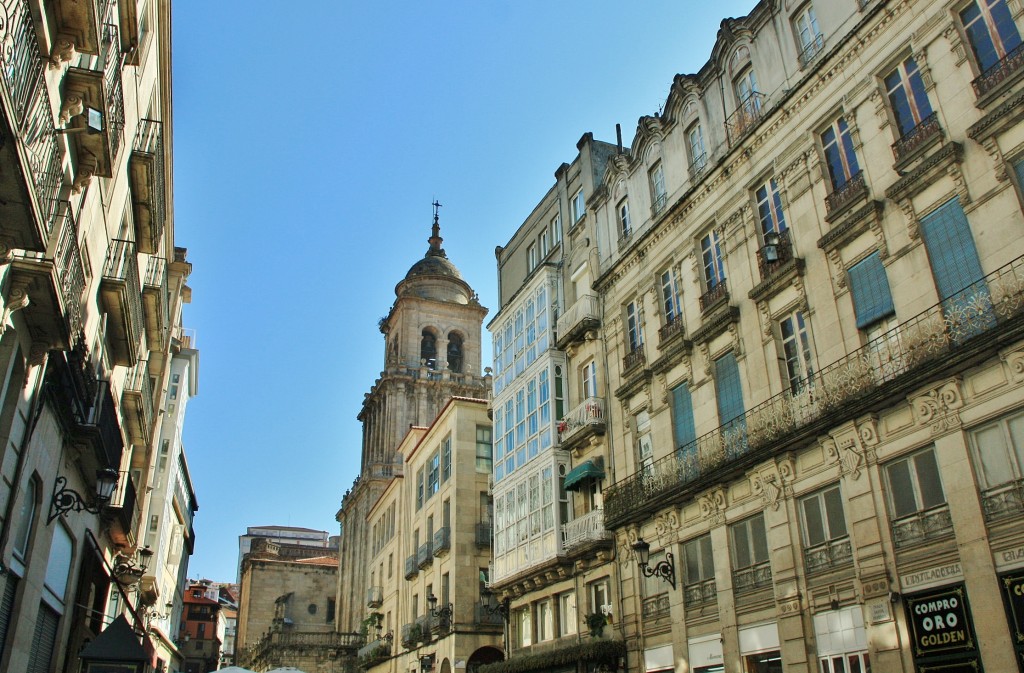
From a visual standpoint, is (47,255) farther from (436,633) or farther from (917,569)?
(436,633)

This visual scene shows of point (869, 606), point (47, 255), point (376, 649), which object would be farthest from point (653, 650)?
point (376, 649)

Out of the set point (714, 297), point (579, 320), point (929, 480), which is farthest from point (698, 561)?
point (579, 320)

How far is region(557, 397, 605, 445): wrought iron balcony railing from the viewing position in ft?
75.3

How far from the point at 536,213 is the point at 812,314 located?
15.4 meters

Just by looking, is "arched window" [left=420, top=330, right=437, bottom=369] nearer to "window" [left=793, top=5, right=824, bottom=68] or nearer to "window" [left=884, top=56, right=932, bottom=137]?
"window" [left=793, top=5, right=824, bottom=68]

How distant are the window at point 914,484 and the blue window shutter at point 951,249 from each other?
2.62 metres

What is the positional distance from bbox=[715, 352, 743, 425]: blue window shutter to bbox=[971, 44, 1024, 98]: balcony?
7.04 meters

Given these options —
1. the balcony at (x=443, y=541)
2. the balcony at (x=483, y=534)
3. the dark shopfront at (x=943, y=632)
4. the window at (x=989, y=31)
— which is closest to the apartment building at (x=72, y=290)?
the dark shopfront at (x=943, y=632)

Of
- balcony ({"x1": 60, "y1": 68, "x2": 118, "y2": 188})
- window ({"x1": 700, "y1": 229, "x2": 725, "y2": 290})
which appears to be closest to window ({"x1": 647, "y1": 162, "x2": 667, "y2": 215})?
window ({"x1": 700, "y1": 229, "x2": 725, "y2": 290})

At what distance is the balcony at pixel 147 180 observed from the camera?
1688cm

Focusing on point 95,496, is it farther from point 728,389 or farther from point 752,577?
point 728,389

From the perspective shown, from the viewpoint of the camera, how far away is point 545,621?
24469 mm

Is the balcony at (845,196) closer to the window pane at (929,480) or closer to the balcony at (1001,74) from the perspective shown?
the balcony at (1001,74)

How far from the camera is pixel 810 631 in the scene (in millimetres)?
14820
